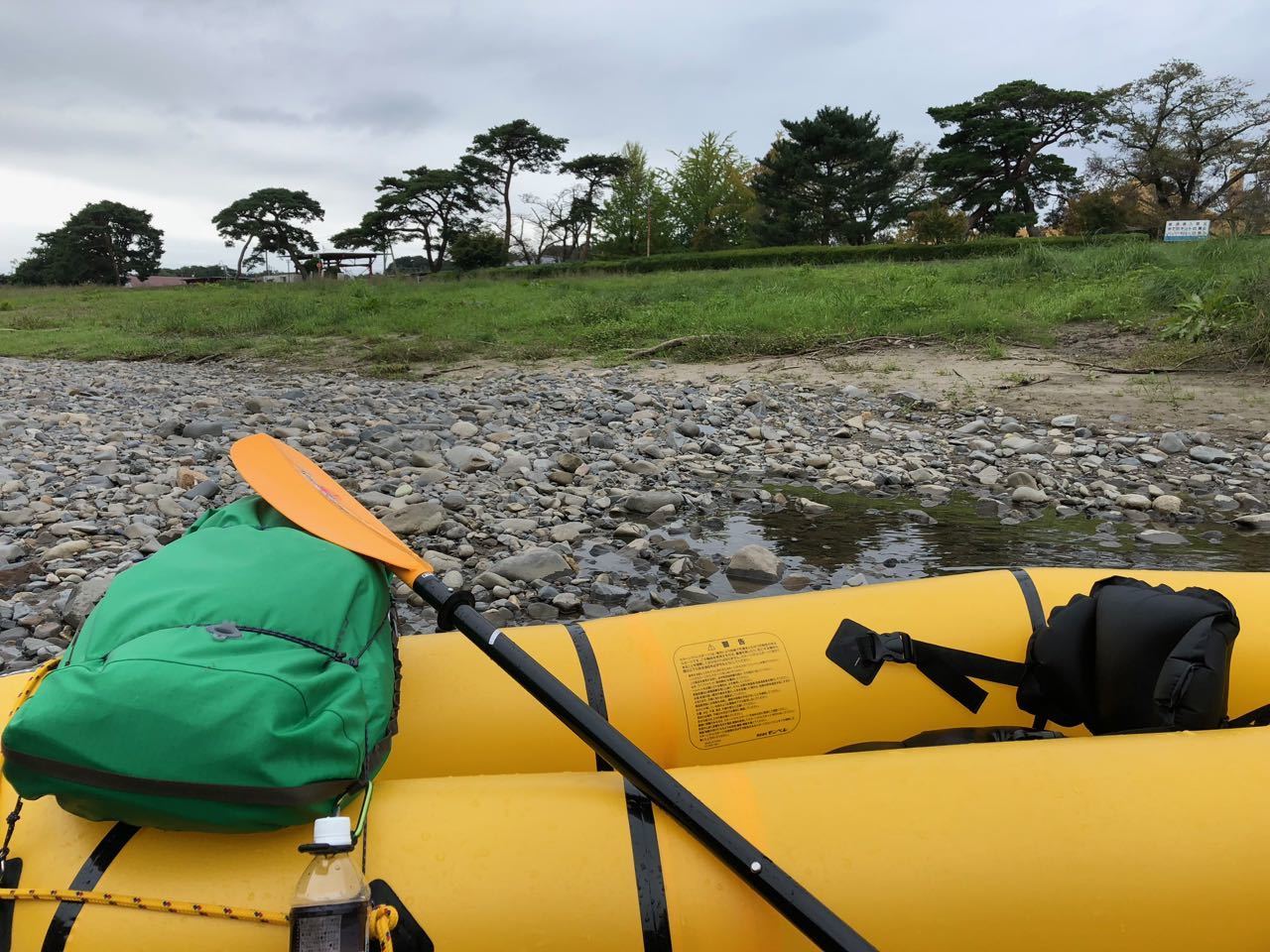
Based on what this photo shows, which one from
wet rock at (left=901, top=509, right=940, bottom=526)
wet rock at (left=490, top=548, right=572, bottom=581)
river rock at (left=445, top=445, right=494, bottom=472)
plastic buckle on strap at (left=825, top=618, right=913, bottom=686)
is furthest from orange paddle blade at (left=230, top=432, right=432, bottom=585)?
wet rock at (left=901, top=509, right=940, bottom=526)

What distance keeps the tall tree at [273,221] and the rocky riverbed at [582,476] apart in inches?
1426

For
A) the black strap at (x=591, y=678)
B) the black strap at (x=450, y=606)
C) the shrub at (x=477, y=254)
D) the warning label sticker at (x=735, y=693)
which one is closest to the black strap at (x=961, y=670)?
the warning label sticker at (x=735, y=693)

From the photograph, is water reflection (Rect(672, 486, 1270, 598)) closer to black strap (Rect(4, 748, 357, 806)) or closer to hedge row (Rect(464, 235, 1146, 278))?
black strap (Rect(4, 748, 357, 806))

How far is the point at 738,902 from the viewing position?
1242mm

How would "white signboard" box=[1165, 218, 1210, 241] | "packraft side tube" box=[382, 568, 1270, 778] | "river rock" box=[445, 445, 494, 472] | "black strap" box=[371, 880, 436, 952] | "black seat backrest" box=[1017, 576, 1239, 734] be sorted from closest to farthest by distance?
1. "black strap" box=[371, 880, 436, 952]
2. "black seat backrest" box=[1017, 576, 1239, 734]
3. "packraft side tube" box=[382, 568, 1270, 778]
4. "river rock" box=[445, 445, 494, 472]
5. "white signboard" box=[1165, 218, 1210, 241]

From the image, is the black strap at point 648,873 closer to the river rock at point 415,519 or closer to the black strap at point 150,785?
the black strap at point 150,785

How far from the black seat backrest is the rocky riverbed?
1728mm

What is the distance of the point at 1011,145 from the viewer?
28.2 metres

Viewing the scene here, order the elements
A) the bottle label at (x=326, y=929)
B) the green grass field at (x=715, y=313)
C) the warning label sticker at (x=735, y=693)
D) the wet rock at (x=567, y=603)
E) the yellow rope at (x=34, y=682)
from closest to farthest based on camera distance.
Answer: the bottle label at (x=326, y=929)
the yellow rope at (x=34, y=682)
the warning label sticker at (x=735, y=693)
the wet rock at (x=567, y=603)
the green grass field at (x=715, y=313)

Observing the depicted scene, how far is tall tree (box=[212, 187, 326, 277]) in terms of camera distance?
1549 inches

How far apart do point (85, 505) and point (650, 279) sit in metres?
12.0

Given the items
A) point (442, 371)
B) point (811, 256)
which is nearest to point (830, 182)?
point (811, 256)

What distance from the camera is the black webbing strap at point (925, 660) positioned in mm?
1945

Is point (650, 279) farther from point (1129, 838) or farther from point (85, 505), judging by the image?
point (1129, 838)
